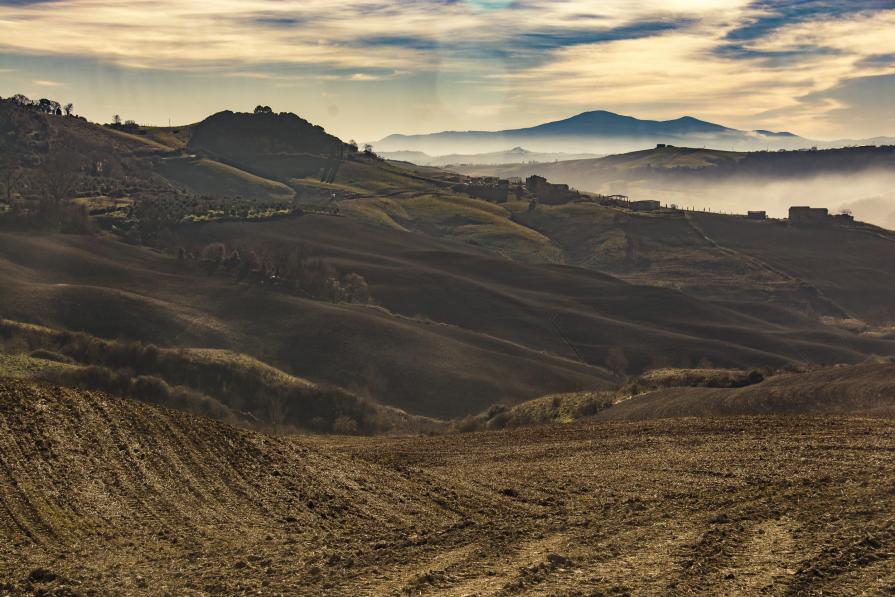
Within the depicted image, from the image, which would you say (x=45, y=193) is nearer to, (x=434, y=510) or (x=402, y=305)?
(x=402, y=305)

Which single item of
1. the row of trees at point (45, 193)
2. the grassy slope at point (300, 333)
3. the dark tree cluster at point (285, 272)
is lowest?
the grassy slope at point (300, 333)

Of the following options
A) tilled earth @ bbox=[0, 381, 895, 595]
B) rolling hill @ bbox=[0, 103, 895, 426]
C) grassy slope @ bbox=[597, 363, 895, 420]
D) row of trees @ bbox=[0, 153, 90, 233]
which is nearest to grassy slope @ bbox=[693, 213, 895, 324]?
rolling hill @ bbox=[0, 103, 895, 426]

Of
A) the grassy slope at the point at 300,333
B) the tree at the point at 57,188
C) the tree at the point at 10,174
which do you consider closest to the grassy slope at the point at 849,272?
the grassy slope at the point at 300,333

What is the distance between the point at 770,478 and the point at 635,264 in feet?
563

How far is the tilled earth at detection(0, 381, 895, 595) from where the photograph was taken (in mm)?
18344

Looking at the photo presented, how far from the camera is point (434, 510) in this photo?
997 inches

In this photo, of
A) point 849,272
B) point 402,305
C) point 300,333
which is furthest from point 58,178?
point 849,272

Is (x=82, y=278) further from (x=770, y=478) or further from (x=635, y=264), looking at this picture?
(x=635, y=264)

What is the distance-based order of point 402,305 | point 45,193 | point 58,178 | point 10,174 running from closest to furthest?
point 402,305 → point 45,193 → point 58,178 → point 10,174

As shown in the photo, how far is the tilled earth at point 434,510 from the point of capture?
18.3m

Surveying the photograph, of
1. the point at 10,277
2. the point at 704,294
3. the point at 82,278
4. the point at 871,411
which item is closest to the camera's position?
the point at 871,411

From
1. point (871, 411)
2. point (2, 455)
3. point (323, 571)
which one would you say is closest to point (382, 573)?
point (323, 571)

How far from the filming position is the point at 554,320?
11550 cm

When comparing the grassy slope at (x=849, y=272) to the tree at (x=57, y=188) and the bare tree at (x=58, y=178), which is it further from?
the bare tree at (x=58, y=178)
